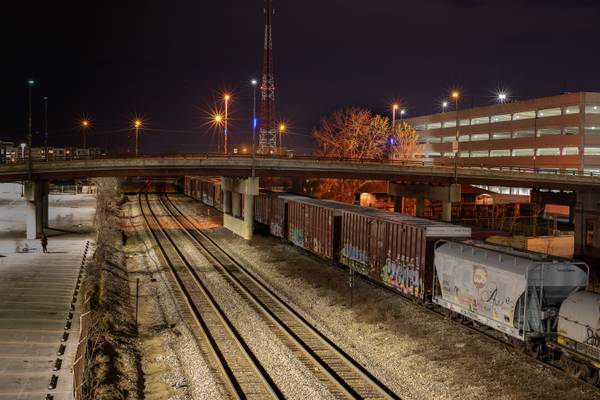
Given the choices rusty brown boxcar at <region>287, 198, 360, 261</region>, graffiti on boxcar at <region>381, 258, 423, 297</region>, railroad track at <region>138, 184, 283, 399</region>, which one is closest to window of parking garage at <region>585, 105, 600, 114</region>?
rusty brown boxcar at <region>287, 198, 360, 261</region>

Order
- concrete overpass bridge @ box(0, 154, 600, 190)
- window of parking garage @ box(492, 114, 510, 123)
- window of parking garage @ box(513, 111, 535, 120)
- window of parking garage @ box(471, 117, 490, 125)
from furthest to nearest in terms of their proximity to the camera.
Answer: window of parking garage @ box(471, 117, 490, 125) → window of parking garage @ box(492, 114, 510, 123) → window of parking garage @ box(513, 111, 535, 120) → concrete overpass bridge @ box(0, 154, 600, 190)

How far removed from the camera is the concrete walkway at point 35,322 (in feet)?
45.6

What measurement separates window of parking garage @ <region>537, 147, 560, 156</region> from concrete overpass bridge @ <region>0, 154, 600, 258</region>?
31298 mm

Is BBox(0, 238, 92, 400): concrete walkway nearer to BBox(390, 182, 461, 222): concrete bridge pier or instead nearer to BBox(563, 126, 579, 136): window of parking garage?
BBox(390, 182, 461, 222): concrete bridge pier

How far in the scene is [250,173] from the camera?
47.5 meters

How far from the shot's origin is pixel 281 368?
16406mm

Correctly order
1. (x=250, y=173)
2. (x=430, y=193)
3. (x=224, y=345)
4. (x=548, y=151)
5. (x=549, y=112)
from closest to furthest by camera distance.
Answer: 1. (x=224, y=345)
2. (x=250, y=173)
3. (x=430, y=193)
4. (x=548, y=151)
5. (x=549, y=112)

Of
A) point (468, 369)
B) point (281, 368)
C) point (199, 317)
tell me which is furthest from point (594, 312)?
point (199, 317)

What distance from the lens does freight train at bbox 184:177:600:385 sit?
1392 centimetres

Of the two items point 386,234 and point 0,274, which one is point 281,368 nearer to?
point 386,234

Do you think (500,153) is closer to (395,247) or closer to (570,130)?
(570,130)

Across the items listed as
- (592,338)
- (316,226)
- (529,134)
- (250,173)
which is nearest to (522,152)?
(529,134)

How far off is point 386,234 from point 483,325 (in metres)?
6.52

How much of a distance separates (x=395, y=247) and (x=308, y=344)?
657cm
